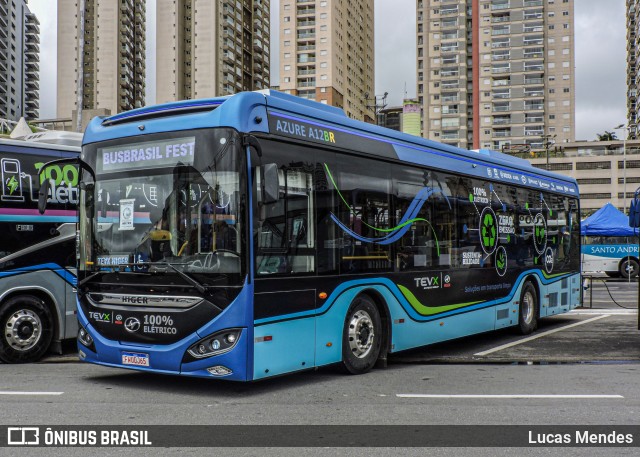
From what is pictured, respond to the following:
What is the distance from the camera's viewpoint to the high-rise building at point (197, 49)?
395 feet

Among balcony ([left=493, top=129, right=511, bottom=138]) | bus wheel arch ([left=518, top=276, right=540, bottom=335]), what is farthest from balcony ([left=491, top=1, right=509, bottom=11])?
bus wheel arch ([left=518, top=276, right=540, bottom=335])

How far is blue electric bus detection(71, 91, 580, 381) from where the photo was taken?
295 inches

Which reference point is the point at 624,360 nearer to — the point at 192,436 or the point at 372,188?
the point at 372,188

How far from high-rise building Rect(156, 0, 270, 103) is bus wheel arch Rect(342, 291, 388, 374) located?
369 feet

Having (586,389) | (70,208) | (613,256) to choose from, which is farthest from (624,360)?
(613,256)

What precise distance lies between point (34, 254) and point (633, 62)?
14878 centimetres

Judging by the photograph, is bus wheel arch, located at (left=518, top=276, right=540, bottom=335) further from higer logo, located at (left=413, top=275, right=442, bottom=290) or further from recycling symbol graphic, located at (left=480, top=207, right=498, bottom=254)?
higer logo, located at (left=413, top=275, right=442, bottom=290)

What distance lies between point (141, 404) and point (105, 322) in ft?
4.20

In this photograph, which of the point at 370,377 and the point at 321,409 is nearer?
the point at 321,409

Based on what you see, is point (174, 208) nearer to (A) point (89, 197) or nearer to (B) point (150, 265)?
(B) point (150, 265)

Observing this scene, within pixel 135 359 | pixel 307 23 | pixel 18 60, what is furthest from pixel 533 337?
pixel 18 60

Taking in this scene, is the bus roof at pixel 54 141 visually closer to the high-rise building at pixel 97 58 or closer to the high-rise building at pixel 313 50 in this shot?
the high-rise building at pixel 313 50

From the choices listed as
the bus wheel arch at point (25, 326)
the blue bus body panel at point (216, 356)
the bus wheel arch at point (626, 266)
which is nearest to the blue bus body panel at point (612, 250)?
the bus wheel arch at point (626, 266)

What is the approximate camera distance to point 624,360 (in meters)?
10.9
